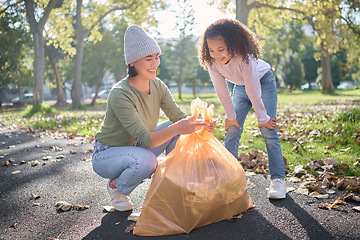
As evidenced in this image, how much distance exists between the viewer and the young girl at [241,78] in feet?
8.25

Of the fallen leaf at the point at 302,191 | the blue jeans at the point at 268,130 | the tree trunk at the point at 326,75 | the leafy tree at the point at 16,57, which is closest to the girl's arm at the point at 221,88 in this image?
the blue jeans at the point at 268,130

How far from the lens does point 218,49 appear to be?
253 cm

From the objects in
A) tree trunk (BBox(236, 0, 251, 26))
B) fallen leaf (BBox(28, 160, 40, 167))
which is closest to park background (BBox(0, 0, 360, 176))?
tree trunk (BBox(236, 0, 251, 26))

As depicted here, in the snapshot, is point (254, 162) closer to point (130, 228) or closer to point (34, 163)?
point (130, 228)

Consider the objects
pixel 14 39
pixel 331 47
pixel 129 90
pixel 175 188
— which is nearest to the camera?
pixel 175 188

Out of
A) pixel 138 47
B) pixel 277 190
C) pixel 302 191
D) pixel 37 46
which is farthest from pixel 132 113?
pixel 37 46

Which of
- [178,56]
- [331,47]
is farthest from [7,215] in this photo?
[178,56]

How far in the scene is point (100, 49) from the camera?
2519 centimetres

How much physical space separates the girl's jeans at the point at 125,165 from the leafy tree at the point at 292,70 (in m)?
35.1

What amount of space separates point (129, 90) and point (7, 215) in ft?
4.92

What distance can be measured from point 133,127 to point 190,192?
2.19 feet

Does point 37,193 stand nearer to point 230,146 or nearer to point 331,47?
point 230,146

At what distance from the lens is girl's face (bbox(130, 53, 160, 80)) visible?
2514 mm

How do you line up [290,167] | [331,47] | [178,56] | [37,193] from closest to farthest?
1. [37,193]
2. [290,167]
3. [331,47]
4. [178,56]
